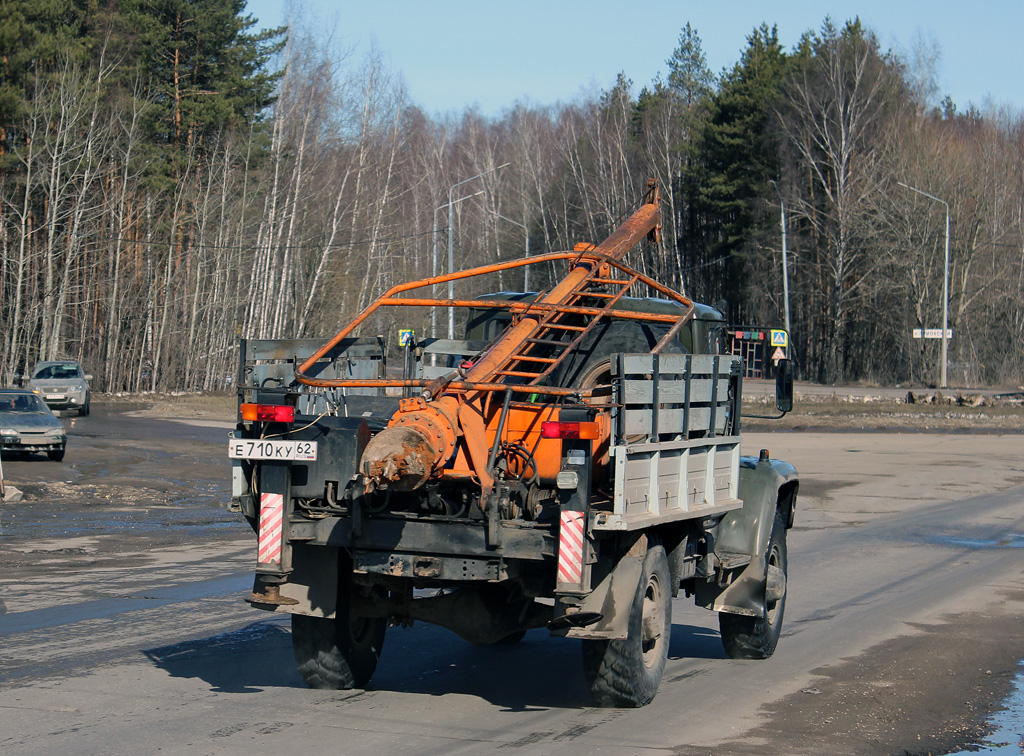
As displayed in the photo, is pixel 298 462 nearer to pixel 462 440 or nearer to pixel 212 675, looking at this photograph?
pixel 462 440

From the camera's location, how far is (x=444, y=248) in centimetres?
7425

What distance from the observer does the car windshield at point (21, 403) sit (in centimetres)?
2409

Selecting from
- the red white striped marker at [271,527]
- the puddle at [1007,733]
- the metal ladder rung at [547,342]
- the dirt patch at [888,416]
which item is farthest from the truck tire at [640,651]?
the dirt patch at [888,416]

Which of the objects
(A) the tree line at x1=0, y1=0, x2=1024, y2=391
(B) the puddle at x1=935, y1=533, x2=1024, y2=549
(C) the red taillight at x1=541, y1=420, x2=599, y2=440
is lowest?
(B) the puddle at x1=935, y1=533, x2=1024, y2=549

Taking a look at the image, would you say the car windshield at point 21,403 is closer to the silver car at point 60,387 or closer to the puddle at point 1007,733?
the silver car at point 60,387

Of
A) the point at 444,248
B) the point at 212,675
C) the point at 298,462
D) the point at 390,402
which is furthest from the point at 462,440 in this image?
the point at 444,248

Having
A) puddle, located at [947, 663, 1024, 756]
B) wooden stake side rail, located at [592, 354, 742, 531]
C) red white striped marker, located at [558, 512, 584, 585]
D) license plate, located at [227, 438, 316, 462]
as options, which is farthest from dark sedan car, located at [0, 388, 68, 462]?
puddle, located at [947, 663, 1024, 756]

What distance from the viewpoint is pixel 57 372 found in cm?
3812

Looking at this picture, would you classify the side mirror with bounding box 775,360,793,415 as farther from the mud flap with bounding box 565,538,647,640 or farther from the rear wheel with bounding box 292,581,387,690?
the rear wheel with bounding box 292,581,387,690

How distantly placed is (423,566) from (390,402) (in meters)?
2.07

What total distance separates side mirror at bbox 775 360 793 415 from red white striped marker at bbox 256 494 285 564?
3.75 m

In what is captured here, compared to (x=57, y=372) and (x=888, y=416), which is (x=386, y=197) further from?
(x=888, y=416)

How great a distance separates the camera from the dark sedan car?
23.2 metres

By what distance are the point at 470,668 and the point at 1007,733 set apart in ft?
11.1
